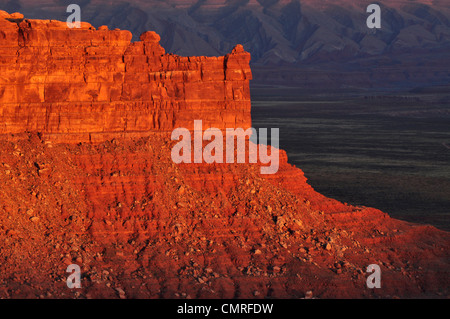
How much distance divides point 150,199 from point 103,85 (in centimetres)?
564

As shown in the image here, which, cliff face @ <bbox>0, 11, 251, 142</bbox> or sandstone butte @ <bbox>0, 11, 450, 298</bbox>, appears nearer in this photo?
sandstone butte @ <bbox>0, 11, 450, 298</bbox>

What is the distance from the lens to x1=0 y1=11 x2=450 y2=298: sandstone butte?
34594 millimetres

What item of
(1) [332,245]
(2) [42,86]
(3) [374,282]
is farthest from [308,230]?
(2) [42,86]

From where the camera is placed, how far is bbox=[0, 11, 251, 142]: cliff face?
3828 cm

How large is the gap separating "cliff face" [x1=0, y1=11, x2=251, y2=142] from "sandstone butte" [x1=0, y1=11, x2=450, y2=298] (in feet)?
0.17

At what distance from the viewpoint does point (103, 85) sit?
128ft

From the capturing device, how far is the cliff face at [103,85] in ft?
126

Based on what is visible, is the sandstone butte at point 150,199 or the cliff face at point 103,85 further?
the cliff face at point 103,85

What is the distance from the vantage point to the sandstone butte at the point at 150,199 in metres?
34.6

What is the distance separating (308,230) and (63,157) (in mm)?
10821

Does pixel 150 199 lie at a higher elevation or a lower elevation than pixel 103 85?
lower

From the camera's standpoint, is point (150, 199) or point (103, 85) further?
point (103, 85)

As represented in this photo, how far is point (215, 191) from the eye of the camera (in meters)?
38.6

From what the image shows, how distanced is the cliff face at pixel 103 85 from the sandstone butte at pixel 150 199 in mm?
52
